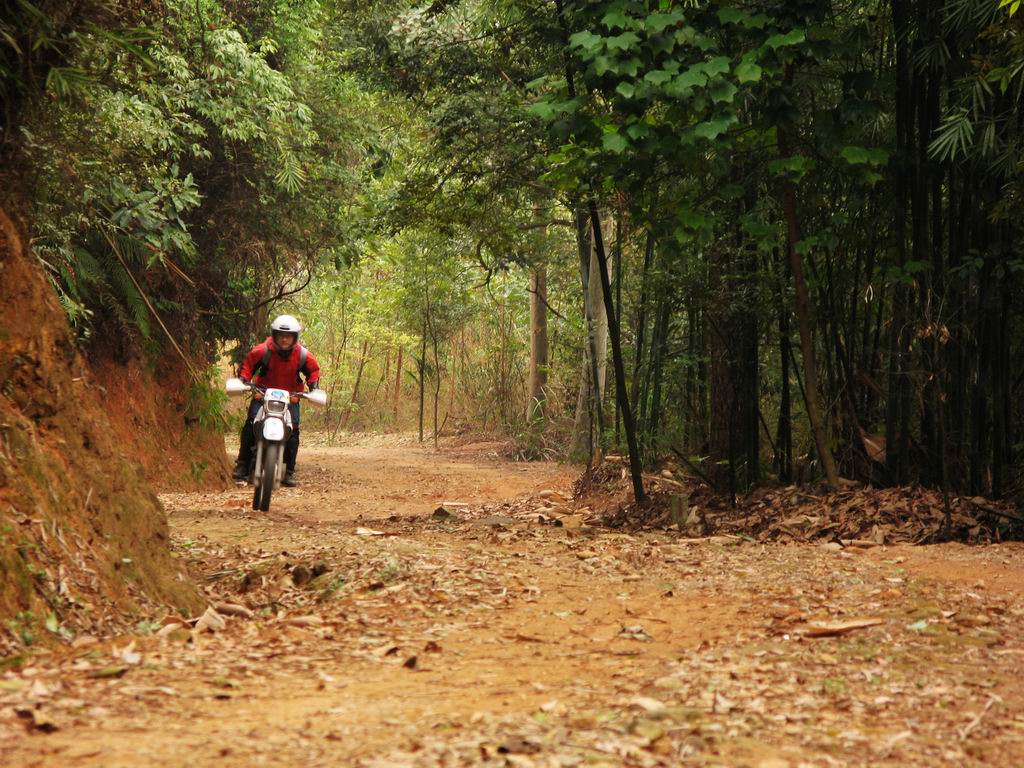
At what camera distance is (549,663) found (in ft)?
13.9

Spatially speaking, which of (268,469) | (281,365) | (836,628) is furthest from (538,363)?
(836,628)

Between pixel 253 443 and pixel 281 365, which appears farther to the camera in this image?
pixel 253 443

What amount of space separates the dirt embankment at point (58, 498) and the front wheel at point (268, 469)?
131 inches

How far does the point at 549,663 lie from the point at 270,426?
4.91 metres

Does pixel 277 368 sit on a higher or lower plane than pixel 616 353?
lower

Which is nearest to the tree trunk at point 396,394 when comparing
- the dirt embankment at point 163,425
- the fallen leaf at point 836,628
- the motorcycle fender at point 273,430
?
the dirt embankment at point 163,425

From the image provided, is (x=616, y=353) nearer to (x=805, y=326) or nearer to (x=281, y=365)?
(x=805, y=326)

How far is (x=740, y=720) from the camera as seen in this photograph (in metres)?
3.29

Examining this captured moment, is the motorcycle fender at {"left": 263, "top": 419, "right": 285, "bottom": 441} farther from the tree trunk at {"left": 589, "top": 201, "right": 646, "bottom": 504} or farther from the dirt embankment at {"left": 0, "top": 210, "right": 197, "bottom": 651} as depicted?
the dirt embankment at {"left": 0, "top": 210, "right": 197, "bottom": 651}

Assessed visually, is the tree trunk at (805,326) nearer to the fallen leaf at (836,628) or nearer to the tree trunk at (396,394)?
the fallen leaf at (836,628)

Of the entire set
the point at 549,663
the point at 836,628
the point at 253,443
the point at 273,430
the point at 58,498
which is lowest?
the point at 549,663

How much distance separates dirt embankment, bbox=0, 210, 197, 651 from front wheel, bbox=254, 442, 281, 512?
3.34 meters

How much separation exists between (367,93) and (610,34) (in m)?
7.78

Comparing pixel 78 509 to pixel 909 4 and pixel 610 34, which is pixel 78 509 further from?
pixel 909 4
